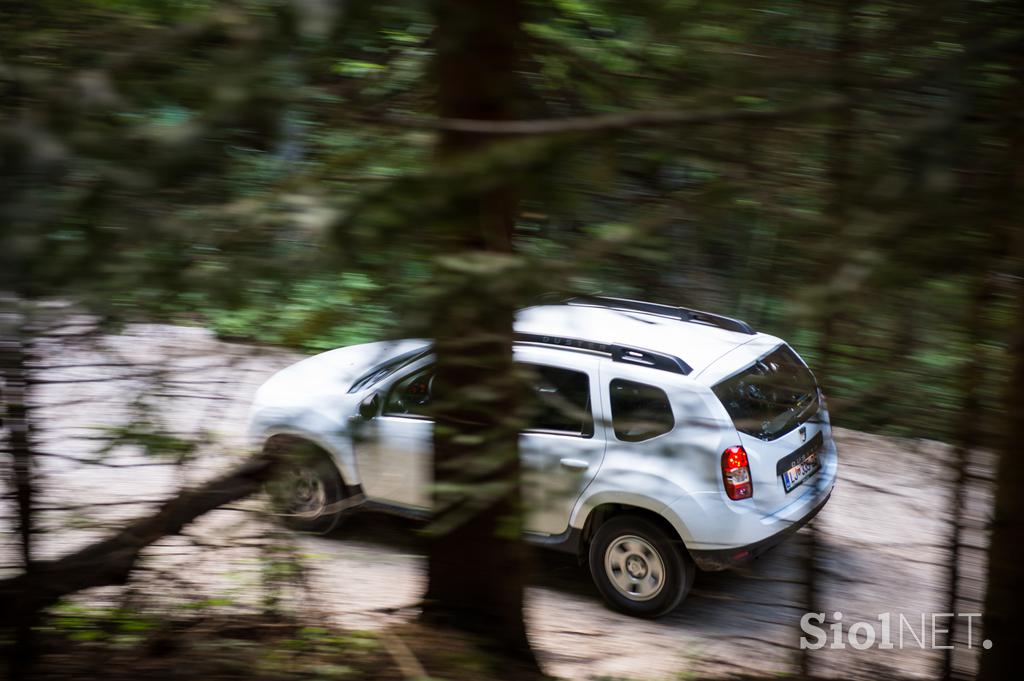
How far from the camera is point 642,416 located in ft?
10.1

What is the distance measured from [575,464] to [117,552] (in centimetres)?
231

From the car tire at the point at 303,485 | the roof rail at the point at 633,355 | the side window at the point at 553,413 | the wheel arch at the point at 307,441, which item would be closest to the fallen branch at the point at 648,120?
the side window at the point at 553,413

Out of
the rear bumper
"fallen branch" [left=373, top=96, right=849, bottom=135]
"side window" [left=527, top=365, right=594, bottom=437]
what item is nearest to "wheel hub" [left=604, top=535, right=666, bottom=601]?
the rear bumper

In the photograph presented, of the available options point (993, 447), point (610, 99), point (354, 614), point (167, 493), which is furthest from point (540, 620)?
point (610, 99)

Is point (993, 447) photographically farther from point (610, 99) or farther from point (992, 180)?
point (610, 99)

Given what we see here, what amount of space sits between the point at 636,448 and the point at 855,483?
136 cm

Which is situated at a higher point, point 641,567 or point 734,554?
point 734,554

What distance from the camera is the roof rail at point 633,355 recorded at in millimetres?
3734

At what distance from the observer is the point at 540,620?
5.27 m

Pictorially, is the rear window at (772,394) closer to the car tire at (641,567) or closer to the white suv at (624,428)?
the white suv at (624,428)

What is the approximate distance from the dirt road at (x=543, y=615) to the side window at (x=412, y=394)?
453 millimetres

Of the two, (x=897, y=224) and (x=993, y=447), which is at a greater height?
(x=897, y=224)

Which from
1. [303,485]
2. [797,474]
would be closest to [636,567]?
[797,474]

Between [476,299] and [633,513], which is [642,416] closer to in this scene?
[476,299]
